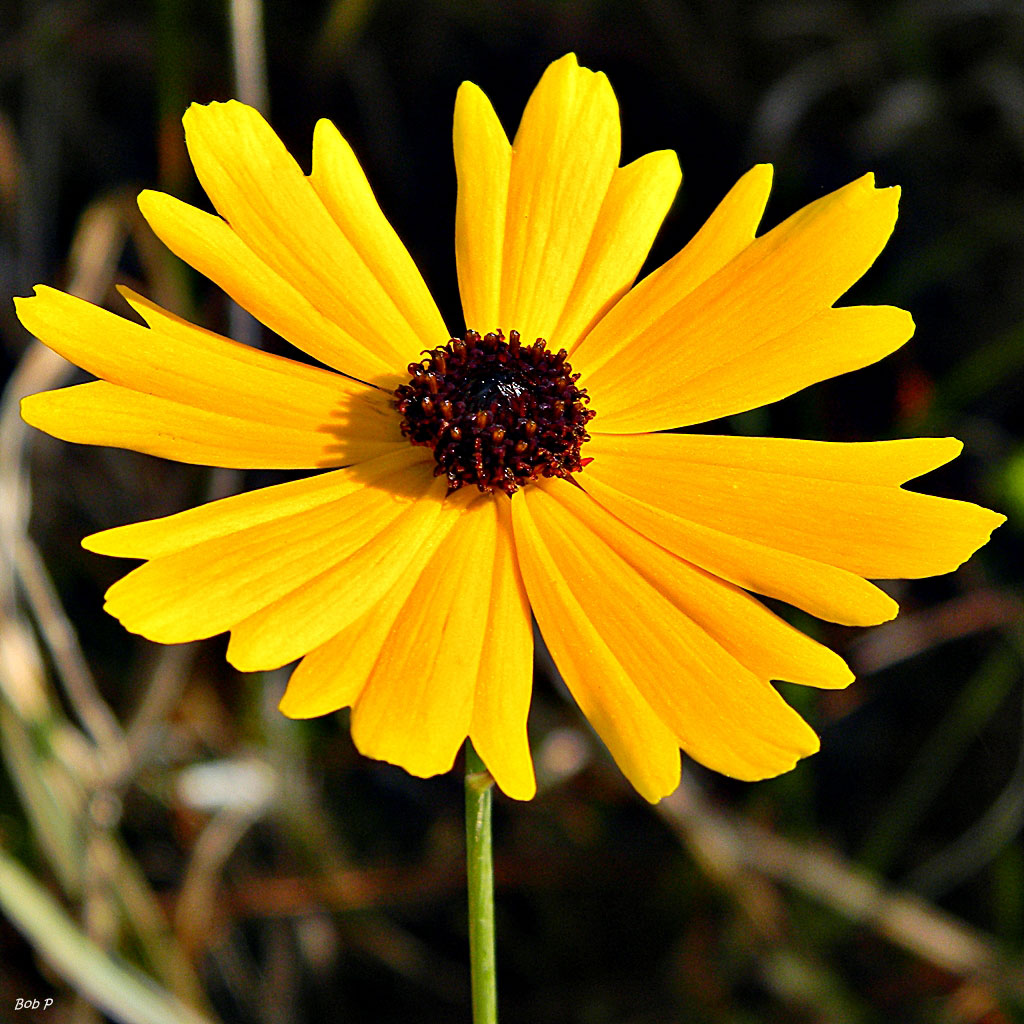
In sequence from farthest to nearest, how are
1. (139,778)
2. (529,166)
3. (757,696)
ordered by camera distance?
(139,778), (529,166), (757,696)

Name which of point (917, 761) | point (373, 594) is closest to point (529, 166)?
point (373, 594)

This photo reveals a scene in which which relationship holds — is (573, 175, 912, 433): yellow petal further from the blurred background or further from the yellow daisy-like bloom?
the blurred background

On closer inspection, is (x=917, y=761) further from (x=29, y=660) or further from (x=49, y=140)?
(x=49, y=140)

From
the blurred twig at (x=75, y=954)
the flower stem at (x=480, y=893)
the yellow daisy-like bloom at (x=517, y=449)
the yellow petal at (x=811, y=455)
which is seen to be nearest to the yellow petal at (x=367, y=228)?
the yellow daisy-like bloom at (x=517, y=449)

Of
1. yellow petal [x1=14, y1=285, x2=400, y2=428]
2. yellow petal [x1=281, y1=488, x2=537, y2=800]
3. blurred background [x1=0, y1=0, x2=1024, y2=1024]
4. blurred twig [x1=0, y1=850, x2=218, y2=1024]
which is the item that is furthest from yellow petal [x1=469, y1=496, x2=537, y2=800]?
blurred twig [x1=0, y1=850, x2=218, y2=1024]

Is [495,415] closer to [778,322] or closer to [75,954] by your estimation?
[778,322]

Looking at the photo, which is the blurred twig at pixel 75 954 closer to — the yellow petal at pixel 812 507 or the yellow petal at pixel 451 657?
the yellow petal at pixel 451 657
